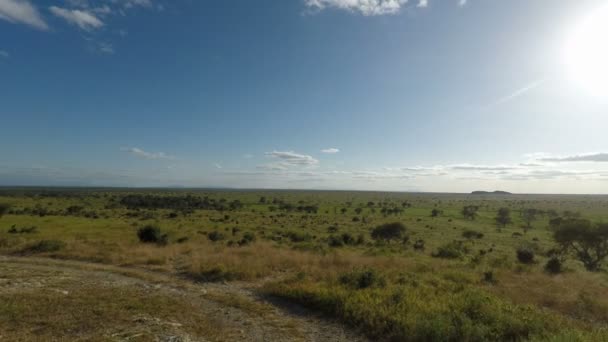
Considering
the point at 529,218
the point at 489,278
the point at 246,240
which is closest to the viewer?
the point at 489,278

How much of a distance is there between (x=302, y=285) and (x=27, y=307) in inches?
385

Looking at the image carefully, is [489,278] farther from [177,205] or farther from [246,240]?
[177,205]

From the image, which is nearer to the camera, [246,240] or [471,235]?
[246,240]

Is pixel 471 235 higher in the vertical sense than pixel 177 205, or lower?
lower

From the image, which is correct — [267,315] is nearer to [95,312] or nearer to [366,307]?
[366,307]

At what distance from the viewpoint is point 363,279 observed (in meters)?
15.0

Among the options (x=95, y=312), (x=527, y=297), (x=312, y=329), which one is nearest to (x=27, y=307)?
(x=95, y=312)

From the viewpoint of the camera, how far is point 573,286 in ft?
53.9

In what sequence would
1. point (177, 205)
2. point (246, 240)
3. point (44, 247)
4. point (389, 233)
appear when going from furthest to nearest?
1. point (177, 205)
2. point (389, 233)
3. point (246, 240)
4. point (44, 247)

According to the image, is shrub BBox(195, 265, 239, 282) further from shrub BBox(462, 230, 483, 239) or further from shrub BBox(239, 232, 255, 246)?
shrub BBox(462, 230, 483, 239)

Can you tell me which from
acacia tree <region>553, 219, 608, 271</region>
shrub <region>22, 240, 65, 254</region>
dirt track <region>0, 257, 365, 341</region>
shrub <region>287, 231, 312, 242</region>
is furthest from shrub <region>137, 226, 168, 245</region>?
acacia tree <region>553, 219, 608, 271</region>

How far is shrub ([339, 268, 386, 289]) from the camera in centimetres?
1464

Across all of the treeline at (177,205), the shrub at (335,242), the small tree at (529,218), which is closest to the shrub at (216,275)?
the shrub at (335,242)

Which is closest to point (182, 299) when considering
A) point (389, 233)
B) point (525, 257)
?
point (525, 257)
